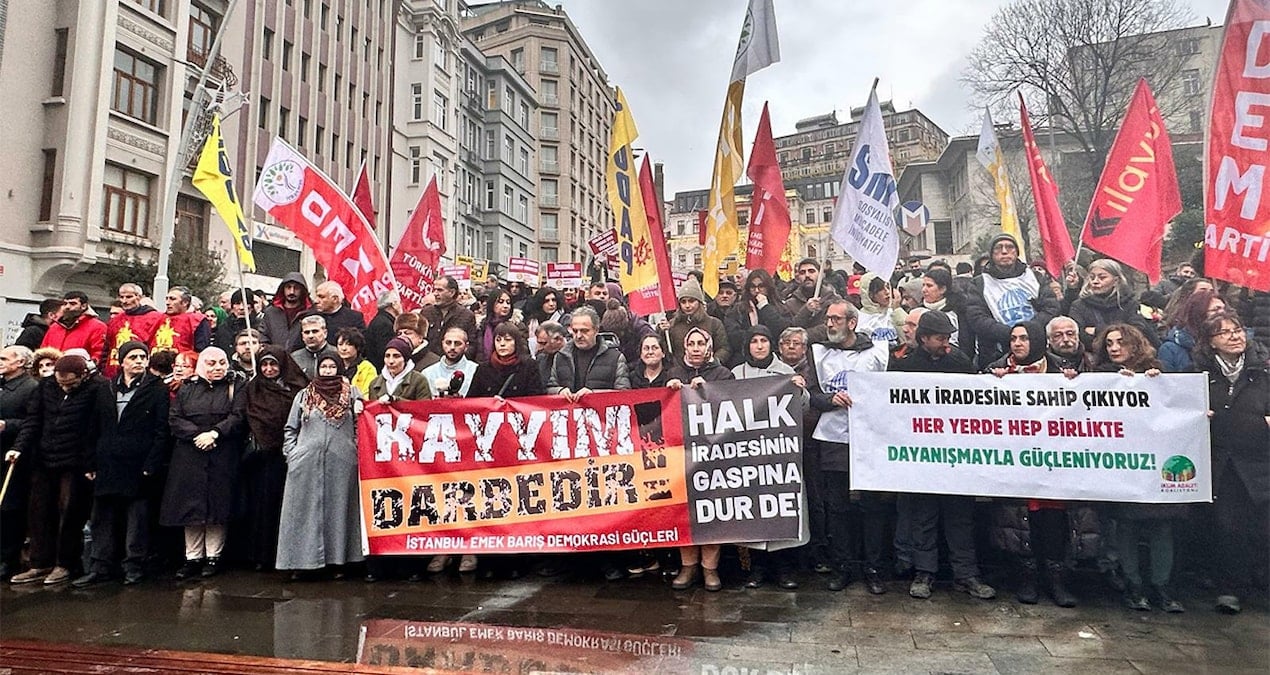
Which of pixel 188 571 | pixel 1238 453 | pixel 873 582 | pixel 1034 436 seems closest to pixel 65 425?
pixel 188 571

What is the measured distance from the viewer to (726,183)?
8.84 m

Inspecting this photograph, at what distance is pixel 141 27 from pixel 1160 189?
27502 mm

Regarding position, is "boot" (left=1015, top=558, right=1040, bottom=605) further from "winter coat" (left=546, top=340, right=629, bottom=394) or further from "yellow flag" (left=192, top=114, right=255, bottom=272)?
"yellow flag" (left=192, top=114, right=255, bottom=272)

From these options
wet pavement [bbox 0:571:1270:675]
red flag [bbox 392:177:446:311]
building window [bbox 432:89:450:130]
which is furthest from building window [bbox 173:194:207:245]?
wet pavement [bbox 0:571:1270:675]

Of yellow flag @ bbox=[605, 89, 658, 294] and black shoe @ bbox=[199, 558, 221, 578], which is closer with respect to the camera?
black shoe @ bbox=[199, 558, 221, 578]

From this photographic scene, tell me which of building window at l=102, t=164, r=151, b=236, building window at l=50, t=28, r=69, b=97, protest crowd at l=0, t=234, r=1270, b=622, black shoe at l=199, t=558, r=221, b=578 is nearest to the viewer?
protest crowd at l=0, t=234, r=1270, b=622

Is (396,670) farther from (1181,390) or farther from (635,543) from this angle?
(1181,390)

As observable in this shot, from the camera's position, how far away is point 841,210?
7125mm

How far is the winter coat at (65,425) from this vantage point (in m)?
6.32

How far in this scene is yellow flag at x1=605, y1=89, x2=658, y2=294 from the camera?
778 centimetres

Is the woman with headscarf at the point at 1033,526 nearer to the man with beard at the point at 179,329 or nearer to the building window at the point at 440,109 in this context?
the man with beard at the point at 179,329

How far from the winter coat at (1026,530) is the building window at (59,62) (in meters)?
26.3

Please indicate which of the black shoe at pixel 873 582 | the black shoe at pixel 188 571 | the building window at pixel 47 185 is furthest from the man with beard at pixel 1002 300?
the building window at pixel 47 185

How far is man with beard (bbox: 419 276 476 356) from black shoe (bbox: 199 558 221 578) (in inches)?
111
